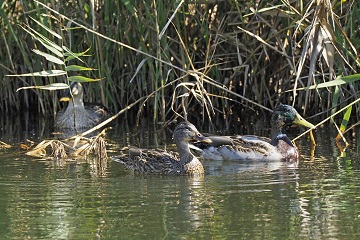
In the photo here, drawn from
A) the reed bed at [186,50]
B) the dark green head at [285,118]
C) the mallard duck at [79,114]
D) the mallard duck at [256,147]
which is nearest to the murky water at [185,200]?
the mallard duck at [256,147]

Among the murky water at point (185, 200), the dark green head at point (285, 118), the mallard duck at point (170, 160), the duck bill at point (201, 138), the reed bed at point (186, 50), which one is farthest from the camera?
the reed bed at point (186, 50)

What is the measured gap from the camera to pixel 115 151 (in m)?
10.3

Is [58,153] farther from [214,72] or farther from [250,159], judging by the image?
[214,72]

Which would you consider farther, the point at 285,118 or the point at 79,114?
the point at 79,114

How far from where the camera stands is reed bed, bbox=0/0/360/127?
10953mm

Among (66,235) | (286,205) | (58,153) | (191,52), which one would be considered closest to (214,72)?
(191,52)

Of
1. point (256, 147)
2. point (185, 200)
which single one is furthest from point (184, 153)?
point (185, 200)

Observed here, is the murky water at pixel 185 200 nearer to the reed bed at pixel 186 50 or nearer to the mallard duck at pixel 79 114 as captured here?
the reed bed at pixel 186 50

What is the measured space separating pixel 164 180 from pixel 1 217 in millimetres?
2082

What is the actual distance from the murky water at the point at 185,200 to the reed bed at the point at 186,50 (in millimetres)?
1488

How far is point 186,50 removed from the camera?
10.6m

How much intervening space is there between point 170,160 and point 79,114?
4669mm

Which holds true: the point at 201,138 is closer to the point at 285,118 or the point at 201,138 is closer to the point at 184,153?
the point at 184,153

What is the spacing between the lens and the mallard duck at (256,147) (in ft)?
32.9
